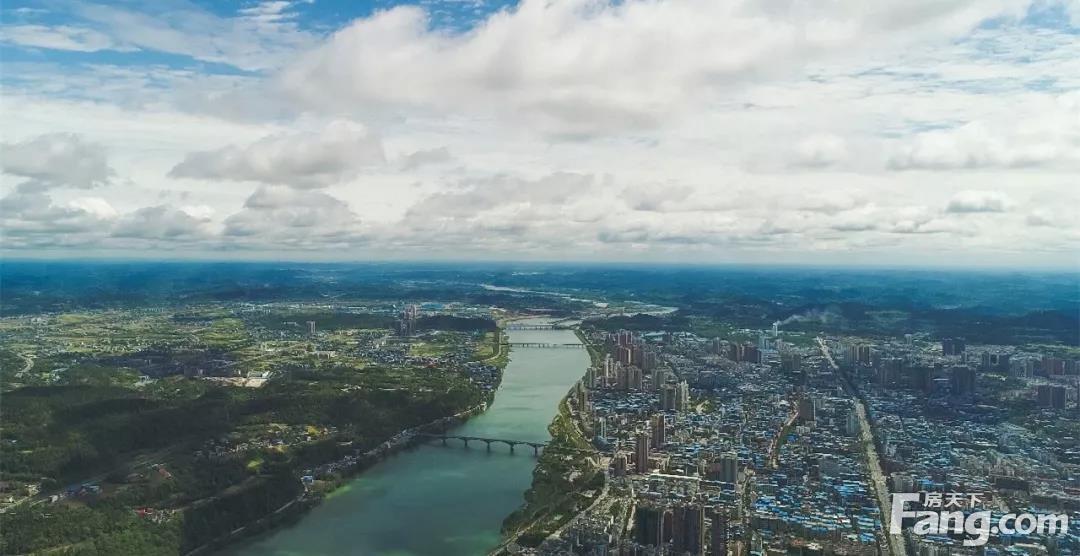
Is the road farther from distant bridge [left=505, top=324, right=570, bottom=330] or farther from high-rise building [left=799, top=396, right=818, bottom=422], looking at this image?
distant bridge [left=505, top=324, right=570, bottom=330]

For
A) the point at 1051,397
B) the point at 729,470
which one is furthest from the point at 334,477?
the point at 1051,397

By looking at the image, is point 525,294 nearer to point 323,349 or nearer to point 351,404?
point 323,349

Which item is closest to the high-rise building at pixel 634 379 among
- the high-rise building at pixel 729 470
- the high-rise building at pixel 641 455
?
the high-rise building at pixel 641 455

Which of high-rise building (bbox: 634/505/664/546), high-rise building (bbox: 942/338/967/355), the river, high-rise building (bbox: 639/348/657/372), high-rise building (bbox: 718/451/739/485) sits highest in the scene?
high-rise building (bbox: 942/338/967/355)

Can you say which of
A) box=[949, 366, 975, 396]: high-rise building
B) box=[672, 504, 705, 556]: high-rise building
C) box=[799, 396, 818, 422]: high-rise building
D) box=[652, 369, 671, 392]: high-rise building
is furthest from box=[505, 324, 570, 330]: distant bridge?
box=[672, 504, 705, 556]: high-rise building

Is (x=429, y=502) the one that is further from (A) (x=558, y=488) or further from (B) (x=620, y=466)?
(B) (x=620, y=466)

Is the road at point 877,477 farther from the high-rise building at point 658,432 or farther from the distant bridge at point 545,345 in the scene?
the distant bridge at point 545,345

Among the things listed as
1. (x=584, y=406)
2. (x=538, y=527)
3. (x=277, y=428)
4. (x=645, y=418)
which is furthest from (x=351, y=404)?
(x=538, y=527)
